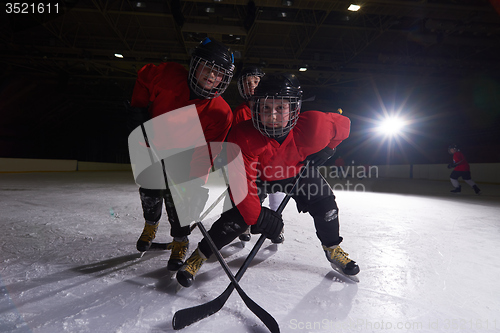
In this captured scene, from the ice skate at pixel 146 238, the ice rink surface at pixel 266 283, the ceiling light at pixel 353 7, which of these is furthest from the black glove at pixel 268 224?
the ceiling light at pixel 353 7

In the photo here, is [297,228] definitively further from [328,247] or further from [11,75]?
[11,75]

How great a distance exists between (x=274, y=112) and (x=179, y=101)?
0.60 m

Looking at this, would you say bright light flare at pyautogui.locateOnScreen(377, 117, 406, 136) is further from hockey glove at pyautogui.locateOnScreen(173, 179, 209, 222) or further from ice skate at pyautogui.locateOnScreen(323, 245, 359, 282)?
hockey glove at pyautogui.locateOnScreen(173, 179, 209, 222)

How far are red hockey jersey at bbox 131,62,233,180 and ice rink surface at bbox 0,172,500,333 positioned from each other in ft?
2.14

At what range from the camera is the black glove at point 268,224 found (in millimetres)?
1288

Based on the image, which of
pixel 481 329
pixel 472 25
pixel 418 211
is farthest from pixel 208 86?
pixel 472 25

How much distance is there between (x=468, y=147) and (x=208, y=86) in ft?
44.9

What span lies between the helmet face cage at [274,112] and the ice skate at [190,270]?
2.34ft

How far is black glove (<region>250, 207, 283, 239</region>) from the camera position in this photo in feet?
4.23

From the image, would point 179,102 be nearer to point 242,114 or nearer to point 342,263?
point 242,114

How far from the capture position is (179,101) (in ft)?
5.10

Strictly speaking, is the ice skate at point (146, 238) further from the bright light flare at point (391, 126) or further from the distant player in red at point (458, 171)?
the bright light flare at point (391, 126)

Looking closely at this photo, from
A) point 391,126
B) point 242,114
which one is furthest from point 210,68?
point 391,126

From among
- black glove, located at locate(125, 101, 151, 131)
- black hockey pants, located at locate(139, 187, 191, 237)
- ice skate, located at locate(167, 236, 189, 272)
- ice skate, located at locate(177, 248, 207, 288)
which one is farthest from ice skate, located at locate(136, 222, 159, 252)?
black glove, located at locate(125, 101, 151, 131)
